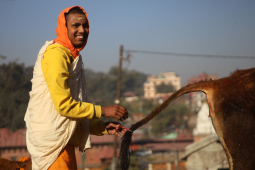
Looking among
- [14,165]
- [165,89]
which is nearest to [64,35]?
[14,165]

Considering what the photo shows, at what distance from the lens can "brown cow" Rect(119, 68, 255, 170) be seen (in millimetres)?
2266

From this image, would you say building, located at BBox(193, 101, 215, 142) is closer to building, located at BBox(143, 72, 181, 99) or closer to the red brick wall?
the red brick wall

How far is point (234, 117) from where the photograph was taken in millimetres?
2336

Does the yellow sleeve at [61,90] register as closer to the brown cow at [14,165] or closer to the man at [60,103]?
the man at [60,103]

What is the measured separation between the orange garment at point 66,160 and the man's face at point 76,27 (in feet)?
2.69

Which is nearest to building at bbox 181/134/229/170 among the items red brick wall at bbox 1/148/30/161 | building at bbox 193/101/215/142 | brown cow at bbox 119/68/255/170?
brown cow at bbox 119/68/255/170

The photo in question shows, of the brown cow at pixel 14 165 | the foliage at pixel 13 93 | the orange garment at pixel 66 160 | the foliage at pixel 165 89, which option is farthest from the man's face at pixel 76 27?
the foliage at pixel 165 89

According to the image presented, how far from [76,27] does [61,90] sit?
1.86 feet

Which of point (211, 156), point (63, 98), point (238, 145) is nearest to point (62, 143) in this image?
point (63, 98)

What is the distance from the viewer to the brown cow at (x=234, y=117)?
2.27 m

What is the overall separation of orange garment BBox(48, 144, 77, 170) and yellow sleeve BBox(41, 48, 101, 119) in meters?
0.35

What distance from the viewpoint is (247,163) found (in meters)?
2.24

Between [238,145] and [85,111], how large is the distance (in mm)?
1277

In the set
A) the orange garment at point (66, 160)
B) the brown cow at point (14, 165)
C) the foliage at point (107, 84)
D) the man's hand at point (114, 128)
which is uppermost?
the foliage at point (107, 84)
